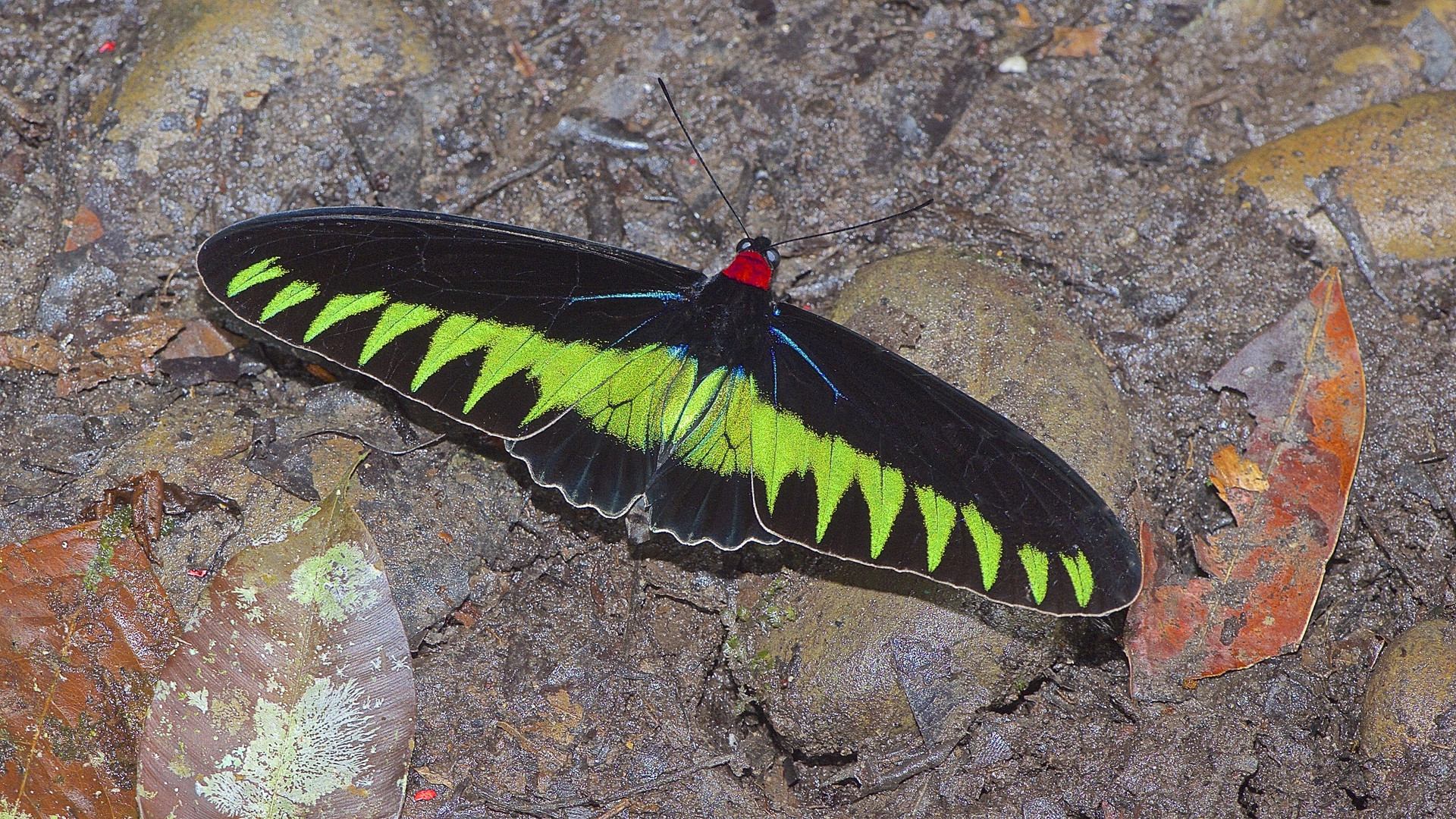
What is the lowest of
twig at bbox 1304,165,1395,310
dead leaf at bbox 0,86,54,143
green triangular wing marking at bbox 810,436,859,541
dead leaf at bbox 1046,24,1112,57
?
twig at bbox 1304,165,1395,310

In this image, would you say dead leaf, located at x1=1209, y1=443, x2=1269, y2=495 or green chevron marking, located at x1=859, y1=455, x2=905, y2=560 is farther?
dead leaf, located at x1=1209, y1=443, x2=1269, y2=495

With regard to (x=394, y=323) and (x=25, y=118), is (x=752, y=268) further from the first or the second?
(x=25, y=118)

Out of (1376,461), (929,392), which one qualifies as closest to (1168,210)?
(1376,461)

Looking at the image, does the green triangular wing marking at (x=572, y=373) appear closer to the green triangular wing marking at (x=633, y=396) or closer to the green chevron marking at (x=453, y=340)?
the green triangular wing marking at (x=633, y=396)

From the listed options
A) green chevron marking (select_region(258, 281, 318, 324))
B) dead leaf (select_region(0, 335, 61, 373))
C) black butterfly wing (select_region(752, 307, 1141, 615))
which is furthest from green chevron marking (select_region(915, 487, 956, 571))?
dead leaf (select_region(0, 335, 61, 373))

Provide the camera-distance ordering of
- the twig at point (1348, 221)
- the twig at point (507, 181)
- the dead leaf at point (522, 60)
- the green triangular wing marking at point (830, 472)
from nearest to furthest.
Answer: the green triangular wing marking at point (830, 472) < the twig at point (1348, 221) < the twig at point (507, 181) < the dead leaf at point (522, 60)

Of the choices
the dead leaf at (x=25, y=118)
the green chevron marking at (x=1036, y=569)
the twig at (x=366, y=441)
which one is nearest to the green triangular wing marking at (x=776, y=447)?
A: the green chevron marking at (x=1036, y=569)

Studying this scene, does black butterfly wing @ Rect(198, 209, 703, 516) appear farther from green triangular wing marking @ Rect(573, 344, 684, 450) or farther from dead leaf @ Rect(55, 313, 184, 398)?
dead leaf @ Rect(55, 313, 184, 398)
